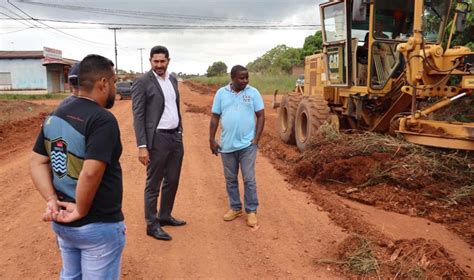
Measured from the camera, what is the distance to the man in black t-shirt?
2.40 metres

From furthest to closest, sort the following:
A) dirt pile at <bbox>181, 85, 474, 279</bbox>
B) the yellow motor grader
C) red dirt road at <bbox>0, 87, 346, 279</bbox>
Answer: the yellow motor grader
dirt pile at <bbox>181, 85, 474, 279</bbox>
red dirt road at <bbox>0, 87, 346, 279</bbox>

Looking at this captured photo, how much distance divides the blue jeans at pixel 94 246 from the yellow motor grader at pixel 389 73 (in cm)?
458

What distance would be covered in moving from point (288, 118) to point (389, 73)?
3.49 m

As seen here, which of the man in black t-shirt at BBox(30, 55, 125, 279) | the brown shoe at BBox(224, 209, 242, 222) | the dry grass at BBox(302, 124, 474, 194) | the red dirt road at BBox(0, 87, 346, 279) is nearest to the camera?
the man in black t-shirt at BBox(30, 55, 125, 279)

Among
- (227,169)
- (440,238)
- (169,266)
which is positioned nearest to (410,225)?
(440,238)

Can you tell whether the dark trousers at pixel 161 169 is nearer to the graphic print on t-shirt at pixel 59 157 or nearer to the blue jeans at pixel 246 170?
the blue jeans at pixel 246 170

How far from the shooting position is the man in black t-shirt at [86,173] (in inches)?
94.5

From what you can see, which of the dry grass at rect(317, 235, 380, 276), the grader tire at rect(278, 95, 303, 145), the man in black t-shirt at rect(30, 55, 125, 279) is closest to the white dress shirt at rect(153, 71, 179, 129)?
the dry grass at rect(317, 235, 380, 276)

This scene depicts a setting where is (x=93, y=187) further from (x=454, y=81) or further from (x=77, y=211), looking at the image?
(x=454, y=81)

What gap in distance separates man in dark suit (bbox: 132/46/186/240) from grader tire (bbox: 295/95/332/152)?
4.35 metres

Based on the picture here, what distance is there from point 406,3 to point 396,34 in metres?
0.53

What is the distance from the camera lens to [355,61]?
8609 millimetres

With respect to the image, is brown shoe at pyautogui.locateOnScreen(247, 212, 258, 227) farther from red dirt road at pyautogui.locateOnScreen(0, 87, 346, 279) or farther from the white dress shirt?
the white dress shirt

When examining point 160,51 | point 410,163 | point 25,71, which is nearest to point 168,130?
point 160,51
